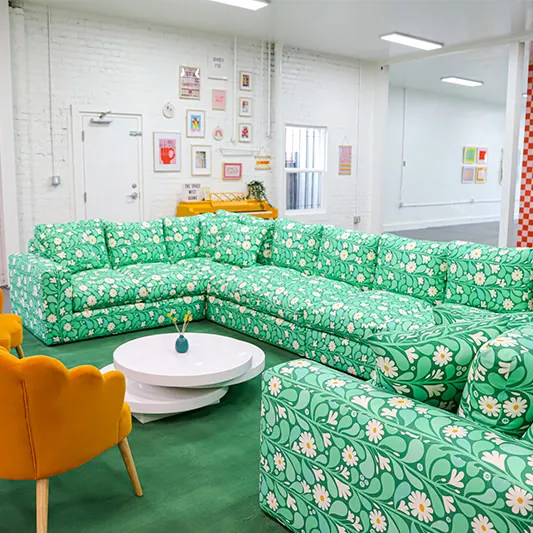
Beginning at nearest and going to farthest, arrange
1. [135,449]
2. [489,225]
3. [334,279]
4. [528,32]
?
1. [135,449]
2. [334,279]
3. [528,32]
4. [489,225]

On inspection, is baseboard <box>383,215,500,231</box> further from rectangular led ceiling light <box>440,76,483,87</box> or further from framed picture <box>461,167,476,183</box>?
rectangular led ceiling light <box>440,76,483,87</box>

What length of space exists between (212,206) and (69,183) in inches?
75.2

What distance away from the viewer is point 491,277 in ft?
12.7

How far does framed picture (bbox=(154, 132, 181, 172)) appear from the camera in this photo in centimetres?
800

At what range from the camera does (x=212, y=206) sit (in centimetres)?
823

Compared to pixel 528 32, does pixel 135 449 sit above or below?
below

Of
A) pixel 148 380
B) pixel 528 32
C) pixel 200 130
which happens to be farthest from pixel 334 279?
pixel 528 32

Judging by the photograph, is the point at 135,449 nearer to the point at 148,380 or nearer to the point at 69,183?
the point at 148,380

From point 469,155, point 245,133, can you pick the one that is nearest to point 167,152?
point 245,133

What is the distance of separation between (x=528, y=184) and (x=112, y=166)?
581 cm

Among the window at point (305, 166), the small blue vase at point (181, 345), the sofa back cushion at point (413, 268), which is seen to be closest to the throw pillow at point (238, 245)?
the sofa back cushion at point (413, 268)

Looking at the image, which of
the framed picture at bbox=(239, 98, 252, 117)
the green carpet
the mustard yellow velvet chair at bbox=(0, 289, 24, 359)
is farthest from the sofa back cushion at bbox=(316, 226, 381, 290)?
the framed picture at bbox=(239, 98, 252, 117)

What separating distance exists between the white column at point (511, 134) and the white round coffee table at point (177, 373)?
593 cm

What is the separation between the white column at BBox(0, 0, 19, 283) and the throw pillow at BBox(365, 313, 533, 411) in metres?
5.87
